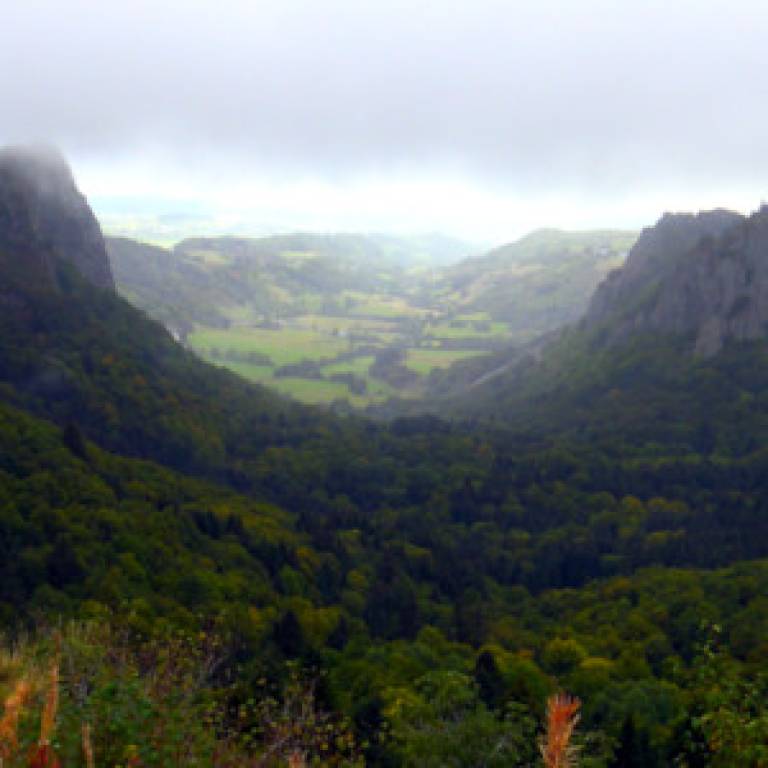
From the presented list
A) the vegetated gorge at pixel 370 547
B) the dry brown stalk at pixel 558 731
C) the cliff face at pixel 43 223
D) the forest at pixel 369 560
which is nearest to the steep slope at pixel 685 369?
the vegetated gorge at pixel 370 547

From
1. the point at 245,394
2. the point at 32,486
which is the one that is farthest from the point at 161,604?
the point at 245,394

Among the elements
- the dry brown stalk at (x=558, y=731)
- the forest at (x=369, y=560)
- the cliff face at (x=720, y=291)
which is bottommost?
the forest at (x=369, y=560)

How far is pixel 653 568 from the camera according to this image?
8831cm

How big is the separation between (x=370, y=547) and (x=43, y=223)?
108 metres

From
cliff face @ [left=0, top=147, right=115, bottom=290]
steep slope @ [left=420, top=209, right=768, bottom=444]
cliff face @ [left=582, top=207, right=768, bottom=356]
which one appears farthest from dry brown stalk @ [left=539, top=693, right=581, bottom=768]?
cliff face @ [left=582, top=207, right=768, bottom=356]

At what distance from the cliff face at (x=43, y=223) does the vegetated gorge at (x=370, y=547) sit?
0.65 meters

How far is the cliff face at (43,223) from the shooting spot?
138 meters

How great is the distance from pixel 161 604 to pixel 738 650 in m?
41.2

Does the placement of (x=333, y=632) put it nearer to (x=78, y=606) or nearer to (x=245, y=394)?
(x=78, y=606)

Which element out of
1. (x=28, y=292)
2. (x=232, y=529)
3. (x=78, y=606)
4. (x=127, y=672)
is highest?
(x=28, y=292)

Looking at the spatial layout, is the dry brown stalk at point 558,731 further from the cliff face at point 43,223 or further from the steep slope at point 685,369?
the cliff face at point 43,223

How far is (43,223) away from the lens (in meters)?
158

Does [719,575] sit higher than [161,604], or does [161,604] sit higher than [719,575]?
[161,604]

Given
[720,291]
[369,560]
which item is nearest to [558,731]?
[369,560]
